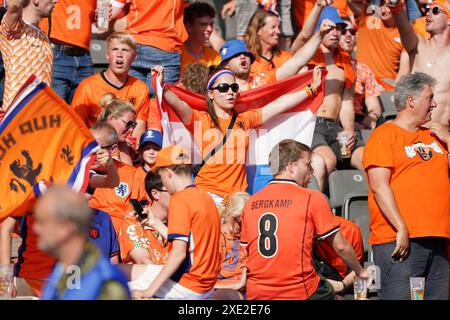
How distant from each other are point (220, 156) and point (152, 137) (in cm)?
68

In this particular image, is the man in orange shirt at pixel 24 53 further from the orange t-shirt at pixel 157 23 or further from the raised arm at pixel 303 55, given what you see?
the raised arm at pixel 303 55

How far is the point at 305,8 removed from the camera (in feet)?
39.6

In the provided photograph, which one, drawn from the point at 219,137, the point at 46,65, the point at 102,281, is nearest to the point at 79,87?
the point at 46,65

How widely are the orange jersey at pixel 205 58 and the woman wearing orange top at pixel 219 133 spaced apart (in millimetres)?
1988

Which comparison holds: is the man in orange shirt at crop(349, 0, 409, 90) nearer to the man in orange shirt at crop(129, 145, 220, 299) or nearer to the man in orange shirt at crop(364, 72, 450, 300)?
the man in orange shirt at crop(364, 72, 450, 300)

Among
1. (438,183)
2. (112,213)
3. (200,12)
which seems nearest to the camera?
(438,183)

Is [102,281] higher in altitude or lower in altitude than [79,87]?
lower

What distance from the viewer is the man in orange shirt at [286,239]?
6.49m

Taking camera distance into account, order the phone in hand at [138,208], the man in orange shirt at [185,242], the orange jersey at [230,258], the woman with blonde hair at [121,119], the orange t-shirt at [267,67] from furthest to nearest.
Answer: the orange t-shirt at [267,67]
the woman with blonde hair at [121,119]
the phone in hand at [138,208]
the orange jersey at [230,258]
the man in orange shirt at [185,242]

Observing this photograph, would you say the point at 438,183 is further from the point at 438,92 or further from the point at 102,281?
the point at 102,281

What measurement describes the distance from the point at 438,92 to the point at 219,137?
2.42 m

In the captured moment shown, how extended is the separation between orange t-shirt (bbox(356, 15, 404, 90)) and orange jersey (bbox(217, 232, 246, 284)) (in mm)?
5219

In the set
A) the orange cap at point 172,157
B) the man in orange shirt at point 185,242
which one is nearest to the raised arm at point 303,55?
the orange cap at point 172,157

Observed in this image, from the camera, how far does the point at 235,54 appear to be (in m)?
9.43
